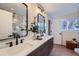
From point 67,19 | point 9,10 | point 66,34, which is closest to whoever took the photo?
point 9,10

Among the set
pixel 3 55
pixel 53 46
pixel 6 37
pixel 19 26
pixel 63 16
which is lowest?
pixel 53 46

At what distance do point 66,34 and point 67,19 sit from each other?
0.55 meters

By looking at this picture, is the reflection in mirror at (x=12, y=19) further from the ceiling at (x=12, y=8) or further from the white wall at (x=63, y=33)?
the white wall at (x=63, y=33)

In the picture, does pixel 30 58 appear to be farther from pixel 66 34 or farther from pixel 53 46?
pixel 53 46

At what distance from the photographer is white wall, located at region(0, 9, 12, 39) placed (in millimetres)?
1941

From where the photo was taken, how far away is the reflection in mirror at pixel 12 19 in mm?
1984

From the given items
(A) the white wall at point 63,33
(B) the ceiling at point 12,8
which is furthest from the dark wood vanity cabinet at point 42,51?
(B) the ceiling at point 12,8

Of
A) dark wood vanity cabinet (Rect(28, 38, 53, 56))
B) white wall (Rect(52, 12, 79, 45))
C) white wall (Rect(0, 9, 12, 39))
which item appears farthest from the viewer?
white wall (Rect(52, 12, 79, 45))

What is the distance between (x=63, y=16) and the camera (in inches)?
138

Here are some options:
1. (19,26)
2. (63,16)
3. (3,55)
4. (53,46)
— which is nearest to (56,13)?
(63,16)

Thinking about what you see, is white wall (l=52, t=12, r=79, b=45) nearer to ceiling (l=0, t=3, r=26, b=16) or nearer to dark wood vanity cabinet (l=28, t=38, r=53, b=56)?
dark wood vanity cabinet (l=28, t=38, r=53, b=56)

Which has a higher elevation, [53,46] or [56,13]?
[56,13]

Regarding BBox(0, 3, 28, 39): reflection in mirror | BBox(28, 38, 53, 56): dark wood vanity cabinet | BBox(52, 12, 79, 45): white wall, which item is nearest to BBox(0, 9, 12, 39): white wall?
BBox(0, 3, 28, 39): reflection in mirror

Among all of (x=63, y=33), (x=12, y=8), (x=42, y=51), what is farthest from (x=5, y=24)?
(x=63, y=33)
